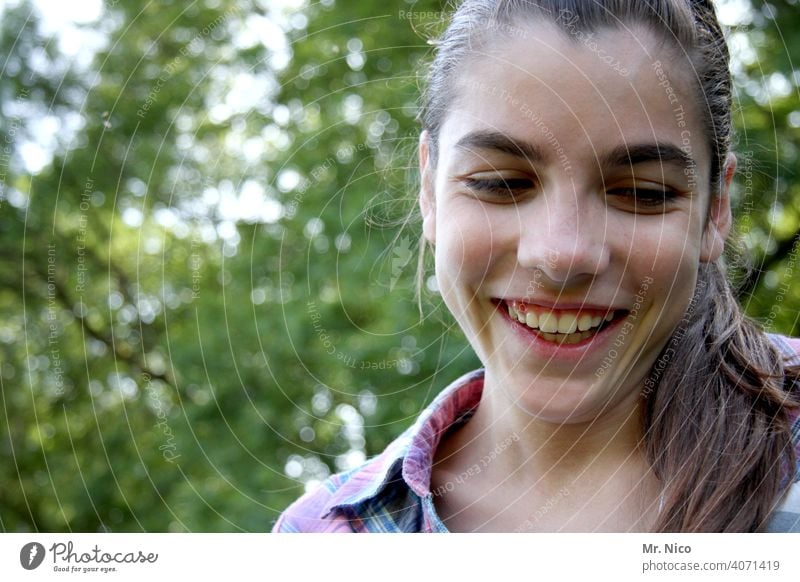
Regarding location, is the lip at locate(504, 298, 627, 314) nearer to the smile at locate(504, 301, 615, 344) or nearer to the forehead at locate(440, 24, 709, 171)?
the smile at locate(504, 301, 615, 344)

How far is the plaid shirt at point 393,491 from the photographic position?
0.86 meters

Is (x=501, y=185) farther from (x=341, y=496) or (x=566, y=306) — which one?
(x=341, y=496)

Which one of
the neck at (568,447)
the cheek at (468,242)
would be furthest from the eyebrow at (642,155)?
the neck at (568,447)

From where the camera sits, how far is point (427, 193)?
0.89m

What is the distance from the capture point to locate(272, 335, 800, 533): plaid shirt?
859 millimetres

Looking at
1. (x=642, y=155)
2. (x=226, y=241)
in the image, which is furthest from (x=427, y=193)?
(x=226, y=241)

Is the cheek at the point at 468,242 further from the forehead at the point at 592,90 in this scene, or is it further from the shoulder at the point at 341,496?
the shoulder at the point at 341,496

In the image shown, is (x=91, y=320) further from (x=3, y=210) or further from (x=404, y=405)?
(x=404, y=405)

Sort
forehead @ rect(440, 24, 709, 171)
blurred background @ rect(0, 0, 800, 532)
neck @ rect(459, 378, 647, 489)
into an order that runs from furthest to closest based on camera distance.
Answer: blurred background @ rect(0, 0, 800, 532), neck @ rect(459, 378, 647, 489), forehead @ rect(440, 24, 709, 171)

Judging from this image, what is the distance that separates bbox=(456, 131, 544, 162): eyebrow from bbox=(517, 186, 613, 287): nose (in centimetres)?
3

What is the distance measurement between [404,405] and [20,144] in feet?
2.68

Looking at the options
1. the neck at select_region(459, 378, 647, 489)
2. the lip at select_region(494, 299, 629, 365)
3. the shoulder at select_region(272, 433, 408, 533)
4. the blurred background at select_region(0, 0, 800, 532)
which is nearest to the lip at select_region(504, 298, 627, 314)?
the lip at select_region(494, 299, 629, 365)

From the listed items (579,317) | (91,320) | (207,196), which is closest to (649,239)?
(579,317)

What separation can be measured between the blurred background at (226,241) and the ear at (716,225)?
42cm
